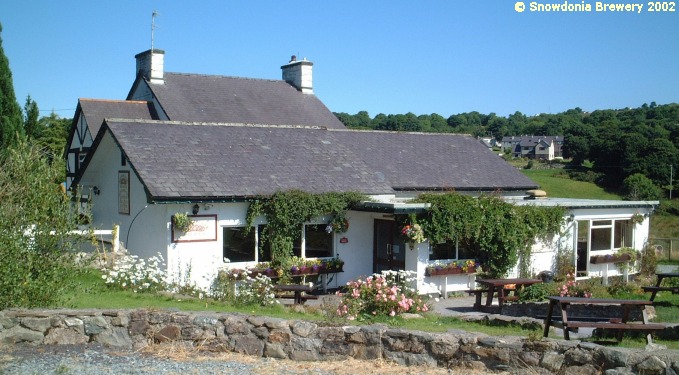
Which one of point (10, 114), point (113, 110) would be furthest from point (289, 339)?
point (113, 110)

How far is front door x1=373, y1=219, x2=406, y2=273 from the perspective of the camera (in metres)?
18.7

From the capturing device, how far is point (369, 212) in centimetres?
1909

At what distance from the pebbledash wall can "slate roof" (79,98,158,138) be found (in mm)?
20772

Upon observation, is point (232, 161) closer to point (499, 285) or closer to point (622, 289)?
point (499, 285)

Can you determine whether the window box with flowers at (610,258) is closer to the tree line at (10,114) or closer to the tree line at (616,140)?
the tree line at (10,114)

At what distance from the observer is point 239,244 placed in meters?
17.6

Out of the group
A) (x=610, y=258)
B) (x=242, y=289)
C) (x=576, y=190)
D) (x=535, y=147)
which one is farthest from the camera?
(x=535, y=147)

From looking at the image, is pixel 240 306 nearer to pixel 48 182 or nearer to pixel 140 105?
pixel 48 182

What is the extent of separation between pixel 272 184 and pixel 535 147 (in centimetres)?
9766

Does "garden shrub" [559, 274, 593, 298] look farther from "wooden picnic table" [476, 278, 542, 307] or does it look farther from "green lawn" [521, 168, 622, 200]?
"green lawn" [521, 168, 622, 200]

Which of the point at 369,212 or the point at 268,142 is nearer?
the point at 369,212

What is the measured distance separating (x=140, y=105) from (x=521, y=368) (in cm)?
2484

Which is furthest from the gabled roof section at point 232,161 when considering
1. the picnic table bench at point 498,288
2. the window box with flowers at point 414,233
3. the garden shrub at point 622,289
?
the garden shrub at point 622,289

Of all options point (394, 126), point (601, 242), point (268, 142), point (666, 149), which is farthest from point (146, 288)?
point (394, 126)
